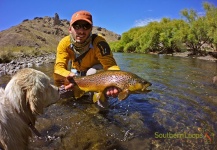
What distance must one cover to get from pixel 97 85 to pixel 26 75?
160 centimetres

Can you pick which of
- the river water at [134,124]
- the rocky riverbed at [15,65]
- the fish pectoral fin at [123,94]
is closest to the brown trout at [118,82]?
the fish pectoral fin at [123,94]

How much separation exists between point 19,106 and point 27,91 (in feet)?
0.80

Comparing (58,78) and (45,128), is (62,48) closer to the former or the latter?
(58,78)

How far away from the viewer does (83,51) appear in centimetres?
588

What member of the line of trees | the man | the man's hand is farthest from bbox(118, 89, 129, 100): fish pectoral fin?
the line of trees

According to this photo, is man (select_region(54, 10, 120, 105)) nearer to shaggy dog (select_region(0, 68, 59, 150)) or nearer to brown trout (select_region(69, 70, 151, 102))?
brown trout (select_region(69, 70, 151, 102))

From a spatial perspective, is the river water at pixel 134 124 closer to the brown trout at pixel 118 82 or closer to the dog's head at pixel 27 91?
the brown trout at pixel 118 82

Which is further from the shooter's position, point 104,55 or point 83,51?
point 83,51

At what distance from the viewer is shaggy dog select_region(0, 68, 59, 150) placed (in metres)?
3.02

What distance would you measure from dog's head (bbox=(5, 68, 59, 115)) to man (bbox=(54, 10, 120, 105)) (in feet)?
5.11


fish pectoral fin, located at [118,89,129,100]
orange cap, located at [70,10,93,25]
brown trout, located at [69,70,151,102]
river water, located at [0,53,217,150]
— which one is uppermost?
orange cap, located at [70,10,93,25]

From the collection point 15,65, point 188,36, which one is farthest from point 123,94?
point 188,36

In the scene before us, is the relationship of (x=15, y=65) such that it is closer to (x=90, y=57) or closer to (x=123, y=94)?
(x=90, y=57)

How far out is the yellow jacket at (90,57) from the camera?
5680 mm
